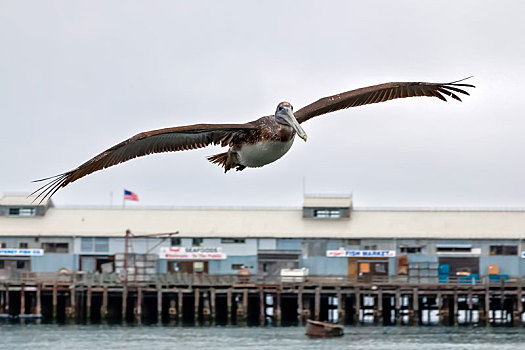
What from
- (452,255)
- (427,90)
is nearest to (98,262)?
(452,255)

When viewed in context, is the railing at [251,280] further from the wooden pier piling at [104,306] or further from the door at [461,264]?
the door at [461,264]

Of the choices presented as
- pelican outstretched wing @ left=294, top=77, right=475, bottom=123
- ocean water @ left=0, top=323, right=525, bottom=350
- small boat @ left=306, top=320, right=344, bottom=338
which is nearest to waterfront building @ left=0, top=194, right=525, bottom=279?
ocean water @ left=0, top=323, right=525, bottom=350

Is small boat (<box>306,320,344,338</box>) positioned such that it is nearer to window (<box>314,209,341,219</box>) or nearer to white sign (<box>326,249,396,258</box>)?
white sign (<box>326,249,396,258</box>)

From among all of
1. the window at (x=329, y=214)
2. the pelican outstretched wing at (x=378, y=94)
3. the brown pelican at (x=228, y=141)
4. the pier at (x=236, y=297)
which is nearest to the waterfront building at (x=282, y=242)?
the window at (x=329, y=214)

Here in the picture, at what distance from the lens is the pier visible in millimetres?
79500

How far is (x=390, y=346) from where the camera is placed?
220ft

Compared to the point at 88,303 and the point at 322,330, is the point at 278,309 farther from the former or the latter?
the point at 88,303

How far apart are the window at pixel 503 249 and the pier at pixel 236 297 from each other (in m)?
2.61

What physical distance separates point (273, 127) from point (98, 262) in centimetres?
6996

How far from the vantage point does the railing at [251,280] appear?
8025 cm

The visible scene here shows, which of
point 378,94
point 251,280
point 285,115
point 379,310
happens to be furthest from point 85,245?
point 285,115

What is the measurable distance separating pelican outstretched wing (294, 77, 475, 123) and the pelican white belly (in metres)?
2.29

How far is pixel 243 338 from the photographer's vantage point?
70.6 m

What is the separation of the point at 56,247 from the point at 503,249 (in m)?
30.7
